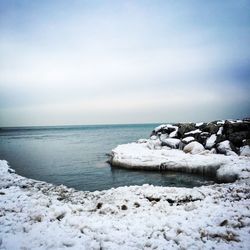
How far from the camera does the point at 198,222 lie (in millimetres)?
6996

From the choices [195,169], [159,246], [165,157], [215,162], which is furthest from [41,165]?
[159,246]

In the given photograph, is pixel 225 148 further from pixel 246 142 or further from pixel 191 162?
pixel 191 162

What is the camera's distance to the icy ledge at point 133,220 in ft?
19.5

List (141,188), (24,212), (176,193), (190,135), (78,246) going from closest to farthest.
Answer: (78,246) < (24,212) < (176,193) < (141,188) < (190,135)

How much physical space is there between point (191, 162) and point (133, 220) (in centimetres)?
1126

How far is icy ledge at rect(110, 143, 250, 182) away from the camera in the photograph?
14833 millimetres

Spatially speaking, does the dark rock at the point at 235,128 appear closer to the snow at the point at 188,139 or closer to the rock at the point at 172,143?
the snow at the point at 188,139

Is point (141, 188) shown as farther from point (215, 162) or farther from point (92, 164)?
point (92, 164)

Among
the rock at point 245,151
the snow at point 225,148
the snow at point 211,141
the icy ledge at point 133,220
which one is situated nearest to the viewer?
the icy ledge at point 133,220

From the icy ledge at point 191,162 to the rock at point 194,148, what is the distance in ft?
2.07

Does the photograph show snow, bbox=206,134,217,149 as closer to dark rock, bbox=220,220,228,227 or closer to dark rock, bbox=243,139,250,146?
dark rock, bbox=243,139,250,146

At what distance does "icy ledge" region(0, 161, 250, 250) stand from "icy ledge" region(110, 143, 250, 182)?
451 cm

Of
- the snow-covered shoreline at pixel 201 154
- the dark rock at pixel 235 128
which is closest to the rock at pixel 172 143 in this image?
the snow-covered shoreline at pixel 201 154

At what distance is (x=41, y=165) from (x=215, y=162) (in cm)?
1508
